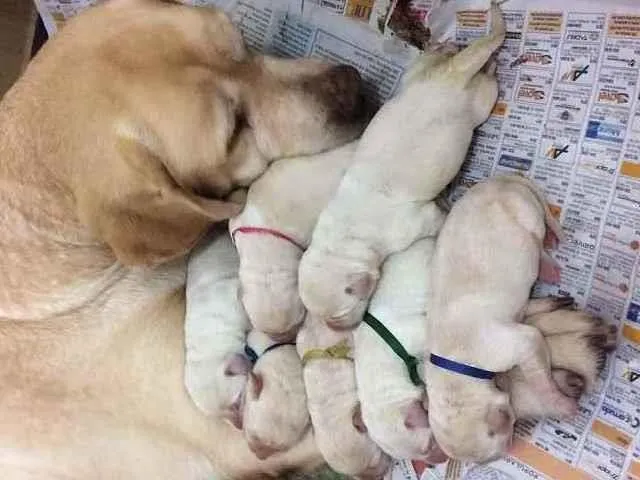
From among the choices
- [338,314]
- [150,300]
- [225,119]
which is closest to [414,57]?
[225,119]

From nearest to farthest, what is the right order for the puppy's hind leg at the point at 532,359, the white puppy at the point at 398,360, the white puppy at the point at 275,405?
the puppy's hind leg at the point at 532,359
the white puppy at the point at 398,360
the white puppy at the point at 275,405

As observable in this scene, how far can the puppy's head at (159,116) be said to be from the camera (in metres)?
1.62

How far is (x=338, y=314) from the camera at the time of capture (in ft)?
5.37

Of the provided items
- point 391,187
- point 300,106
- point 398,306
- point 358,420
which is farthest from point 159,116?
point 358,420

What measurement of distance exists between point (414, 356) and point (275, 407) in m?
0.27

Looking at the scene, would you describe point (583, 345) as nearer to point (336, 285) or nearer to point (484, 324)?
point (484, 324)

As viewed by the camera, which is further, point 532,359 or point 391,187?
point 391,187

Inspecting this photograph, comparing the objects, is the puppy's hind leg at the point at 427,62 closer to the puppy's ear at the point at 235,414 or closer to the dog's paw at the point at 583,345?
the dog's paw at the point at 583,345

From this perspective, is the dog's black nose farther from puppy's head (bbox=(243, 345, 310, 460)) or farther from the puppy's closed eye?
puppy's head (bbox=(243, 345, 310, 460))

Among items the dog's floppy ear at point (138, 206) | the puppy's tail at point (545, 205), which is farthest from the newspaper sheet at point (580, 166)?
the dog's floppy ear at point (138, 206)

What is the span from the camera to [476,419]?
1496mm

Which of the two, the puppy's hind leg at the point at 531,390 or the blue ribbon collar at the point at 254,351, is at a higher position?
the puppy's hind leg at the point at 531,390

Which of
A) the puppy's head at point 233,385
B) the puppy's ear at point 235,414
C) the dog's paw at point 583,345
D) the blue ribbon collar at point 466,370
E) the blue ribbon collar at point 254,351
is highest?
the dog's paw at point 583,345

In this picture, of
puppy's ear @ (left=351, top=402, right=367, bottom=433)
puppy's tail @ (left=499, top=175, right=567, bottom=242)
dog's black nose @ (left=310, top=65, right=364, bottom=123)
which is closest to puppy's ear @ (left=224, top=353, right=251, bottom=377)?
puppy's ear @ (left=351, top=402, right=367, bottom=433)
